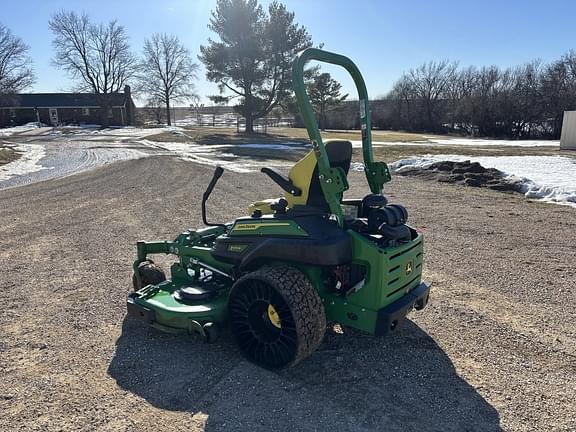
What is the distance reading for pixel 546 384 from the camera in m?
3.12

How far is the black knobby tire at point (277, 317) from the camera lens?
3008 mm

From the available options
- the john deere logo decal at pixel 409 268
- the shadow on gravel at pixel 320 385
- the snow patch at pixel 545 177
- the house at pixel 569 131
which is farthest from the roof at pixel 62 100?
the john deere logo decal at pixel 409 268

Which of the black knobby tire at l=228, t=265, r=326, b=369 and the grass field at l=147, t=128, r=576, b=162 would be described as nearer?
the black knobby tire at l=228, t=265, r=326, b=369

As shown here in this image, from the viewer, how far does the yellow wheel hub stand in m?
3.15

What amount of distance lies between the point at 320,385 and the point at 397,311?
2.46 feet

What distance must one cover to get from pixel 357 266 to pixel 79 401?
2.12 metres

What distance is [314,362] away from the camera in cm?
338

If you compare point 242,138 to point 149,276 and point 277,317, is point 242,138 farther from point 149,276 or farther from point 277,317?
point 277,317

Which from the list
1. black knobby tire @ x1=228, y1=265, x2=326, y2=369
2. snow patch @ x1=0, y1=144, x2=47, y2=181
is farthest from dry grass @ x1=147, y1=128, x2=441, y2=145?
black knobby tire @ x1=228, y1=265, x2=326, y2=369

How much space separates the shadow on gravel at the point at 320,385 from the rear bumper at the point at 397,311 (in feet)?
1.34

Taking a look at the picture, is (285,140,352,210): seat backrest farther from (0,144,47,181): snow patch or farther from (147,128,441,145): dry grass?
(147,128,441,145): dry grass

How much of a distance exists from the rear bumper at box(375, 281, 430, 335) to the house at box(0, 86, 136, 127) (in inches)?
2567

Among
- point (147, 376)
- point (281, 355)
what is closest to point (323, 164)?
point (281, 355)

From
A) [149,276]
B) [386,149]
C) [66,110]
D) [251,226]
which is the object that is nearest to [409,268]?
[251,226]
